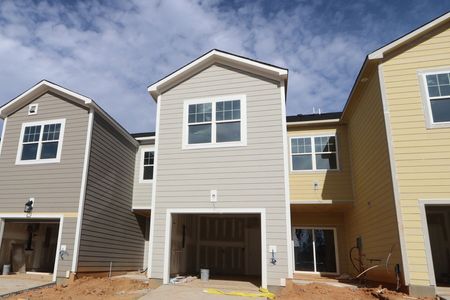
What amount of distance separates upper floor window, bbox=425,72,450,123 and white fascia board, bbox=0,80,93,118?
11.5 meters

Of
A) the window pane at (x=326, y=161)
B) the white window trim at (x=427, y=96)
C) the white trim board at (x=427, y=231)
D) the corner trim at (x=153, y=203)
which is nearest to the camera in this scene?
the white trim board at (x=427, y=231)

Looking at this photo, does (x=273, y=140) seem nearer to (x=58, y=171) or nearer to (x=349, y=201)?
(x=349, y=201)

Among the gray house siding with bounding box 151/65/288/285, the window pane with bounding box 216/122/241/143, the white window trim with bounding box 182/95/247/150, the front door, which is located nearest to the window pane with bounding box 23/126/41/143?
the gray house siding with bounding box 151/65/288/285

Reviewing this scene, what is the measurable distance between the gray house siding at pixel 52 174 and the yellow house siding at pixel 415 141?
33.2 feet

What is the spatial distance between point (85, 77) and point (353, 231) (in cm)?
1375

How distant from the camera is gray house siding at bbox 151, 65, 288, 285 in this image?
9648mm

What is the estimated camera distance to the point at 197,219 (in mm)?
15156

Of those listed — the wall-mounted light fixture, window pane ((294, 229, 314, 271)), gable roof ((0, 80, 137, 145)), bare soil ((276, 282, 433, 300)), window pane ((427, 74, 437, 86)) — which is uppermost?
gable roof ((0, 80, 137, 145))

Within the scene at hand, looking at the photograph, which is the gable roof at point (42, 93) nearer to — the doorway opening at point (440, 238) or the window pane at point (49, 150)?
the window pane at point (49, 150)

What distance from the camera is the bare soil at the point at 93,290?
30.1 ft

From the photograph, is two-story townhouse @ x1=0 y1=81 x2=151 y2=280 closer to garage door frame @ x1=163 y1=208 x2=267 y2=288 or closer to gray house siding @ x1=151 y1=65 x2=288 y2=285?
gray house siding @ x1=151 y1=65 x2=288 y2=285

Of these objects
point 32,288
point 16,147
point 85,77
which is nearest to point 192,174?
point 32,288

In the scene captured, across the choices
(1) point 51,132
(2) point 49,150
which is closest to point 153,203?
(2) point 49,150

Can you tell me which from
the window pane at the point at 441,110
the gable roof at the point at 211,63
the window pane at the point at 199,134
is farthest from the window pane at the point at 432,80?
the window pane at the point at 199,134
